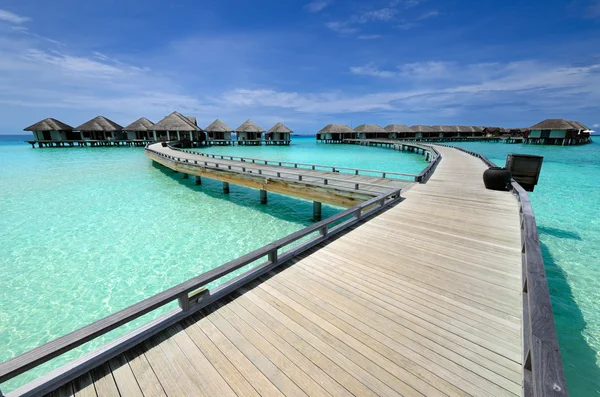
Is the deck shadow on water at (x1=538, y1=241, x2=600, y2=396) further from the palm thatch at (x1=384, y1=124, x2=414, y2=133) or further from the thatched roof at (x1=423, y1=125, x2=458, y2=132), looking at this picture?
the thatched roof at (x1=423, y1=125, x2=458, y2=132)

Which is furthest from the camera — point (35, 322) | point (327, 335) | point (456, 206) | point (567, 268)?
point (456, 206)

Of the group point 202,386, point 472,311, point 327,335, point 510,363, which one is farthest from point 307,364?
point 472,311

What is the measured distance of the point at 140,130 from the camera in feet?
181

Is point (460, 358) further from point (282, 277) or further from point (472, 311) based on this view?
point (282, 277)

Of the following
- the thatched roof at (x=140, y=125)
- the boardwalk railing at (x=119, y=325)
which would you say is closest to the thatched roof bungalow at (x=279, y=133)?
the thatched roof at (x=140, y=125)

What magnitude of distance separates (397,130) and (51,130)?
84.0 meters

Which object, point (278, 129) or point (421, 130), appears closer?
point (278, 129)

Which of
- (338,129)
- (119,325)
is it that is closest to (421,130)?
(338,129)

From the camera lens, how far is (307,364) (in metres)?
2.81

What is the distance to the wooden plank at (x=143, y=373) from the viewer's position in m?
2.54

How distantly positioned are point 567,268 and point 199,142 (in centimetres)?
6208

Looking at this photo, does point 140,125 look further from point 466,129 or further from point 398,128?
point 466,129

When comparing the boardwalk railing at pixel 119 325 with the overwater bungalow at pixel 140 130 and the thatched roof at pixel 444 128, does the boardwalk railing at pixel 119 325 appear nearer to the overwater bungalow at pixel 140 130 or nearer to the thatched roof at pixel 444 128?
the overwater bungalow at pixel 140 130

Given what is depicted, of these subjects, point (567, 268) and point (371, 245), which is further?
point (567, 268)
